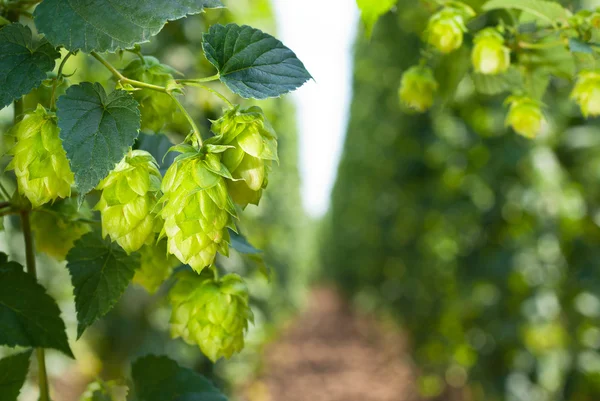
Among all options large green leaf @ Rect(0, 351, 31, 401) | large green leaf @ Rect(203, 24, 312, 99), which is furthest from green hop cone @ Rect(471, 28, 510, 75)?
large green leaf @ Rect(0, 351, 31, 401)

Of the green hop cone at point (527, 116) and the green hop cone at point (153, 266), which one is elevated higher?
the green hop cone at point (153, 266)

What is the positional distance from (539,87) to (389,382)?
5761 millimetres

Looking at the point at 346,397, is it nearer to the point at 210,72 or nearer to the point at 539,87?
the point at 210,72

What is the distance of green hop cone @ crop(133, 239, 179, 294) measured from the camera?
2.63 feet

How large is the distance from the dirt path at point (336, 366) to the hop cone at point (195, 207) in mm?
4817

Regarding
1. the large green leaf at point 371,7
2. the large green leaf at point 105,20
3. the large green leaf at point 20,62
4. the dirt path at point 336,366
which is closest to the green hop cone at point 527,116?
the large green leaf at point 371,7

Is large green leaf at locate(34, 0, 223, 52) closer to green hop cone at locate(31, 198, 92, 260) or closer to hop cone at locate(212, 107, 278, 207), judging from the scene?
hop cone at locate(212, 107, 278, 207)

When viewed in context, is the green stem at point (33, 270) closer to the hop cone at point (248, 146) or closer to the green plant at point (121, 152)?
the green plant at point (121, 152)

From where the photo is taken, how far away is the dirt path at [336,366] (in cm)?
590

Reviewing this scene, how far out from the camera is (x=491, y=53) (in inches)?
Answer: 37.9

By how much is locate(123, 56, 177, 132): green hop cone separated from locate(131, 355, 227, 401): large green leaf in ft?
1.16

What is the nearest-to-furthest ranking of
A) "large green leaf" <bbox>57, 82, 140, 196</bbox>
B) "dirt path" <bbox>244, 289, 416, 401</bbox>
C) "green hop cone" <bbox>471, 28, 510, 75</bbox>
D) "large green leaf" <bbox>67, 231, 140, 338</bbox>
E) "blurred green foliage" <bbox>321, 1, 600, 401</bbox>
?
1. "large green leaf" <bbox>57, 82, 140, 196</bbox>
2. "large green leaf" <bbox>67, 231, 140, 338</bbox>
3. "green hop cone" <bbox>471, 28, 510, 75</bbox>
4. "blurred green foliage" <bbox>321, 1, 600, 401</bbox>
5. "dirt path" <bbox>244, 289, 416, 401</bbox>

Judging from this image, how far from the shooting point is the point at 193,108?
291 cm

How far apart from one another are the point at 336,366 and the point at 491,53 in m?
6.65
